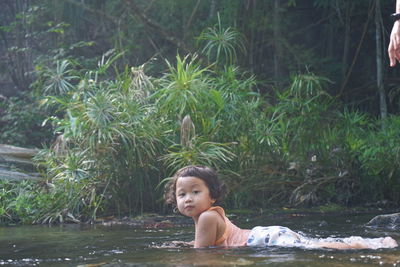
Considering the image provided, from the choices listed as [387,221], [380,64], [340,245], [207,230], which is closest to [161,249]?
[207,230]

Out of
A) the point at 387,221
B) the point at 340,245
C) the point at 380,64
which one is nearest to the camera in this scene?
the point at 340,245

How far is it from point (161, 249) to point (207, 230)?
0.92 feet

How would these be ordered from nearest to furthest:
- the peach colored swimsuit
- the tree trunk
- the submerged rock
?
the peach colored swimsuit
the submerged rock
the tree trunk

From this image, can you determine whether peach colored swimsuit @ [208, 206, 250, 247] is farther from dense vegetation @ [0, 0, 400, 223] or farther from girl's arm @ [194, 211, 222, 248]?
dense vegetation @ [0, 0, 400, 223]

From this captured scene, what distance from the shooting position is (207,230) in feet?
13.5

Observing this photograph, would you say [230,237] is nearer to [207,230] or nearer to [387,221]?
[207,230]

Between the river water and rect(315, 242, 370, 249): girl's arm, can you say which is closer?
the river water

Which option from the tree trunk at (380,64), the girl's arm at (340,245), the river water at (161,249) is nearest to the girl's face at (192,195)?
the river water at (161,249)

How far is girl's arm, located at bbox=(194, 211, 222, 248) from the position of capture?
408cm

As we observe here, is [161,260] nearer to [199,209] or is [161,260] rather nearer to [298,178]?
[199,209]

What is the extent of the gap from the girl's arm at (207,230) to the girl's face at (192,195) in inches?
3.0

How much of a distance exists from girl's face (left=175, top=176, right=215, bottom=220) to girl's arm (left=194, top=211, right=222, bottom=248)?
3.0 inches

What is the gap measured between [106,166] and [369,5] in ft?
16.8

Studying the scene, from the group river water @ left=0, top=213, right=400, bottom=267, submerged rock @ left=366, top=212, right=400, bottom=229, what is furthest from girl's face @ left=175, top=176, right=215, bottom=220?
submerged rock @ left=366, top=212, right=400, bottom=229
